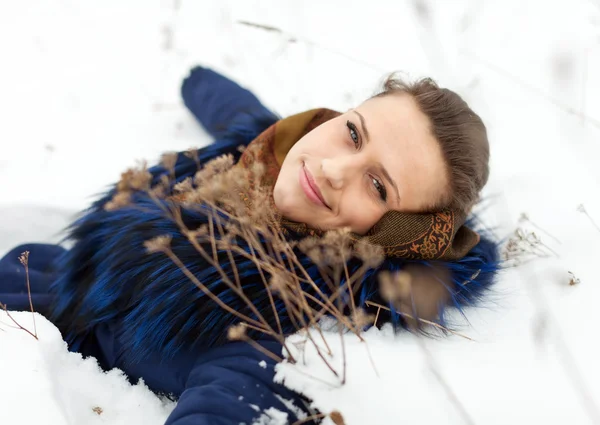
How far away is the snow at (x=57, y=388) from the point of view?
119 cm

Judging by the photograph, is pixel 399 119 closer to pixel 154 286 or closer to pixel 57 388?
pixel 154 286

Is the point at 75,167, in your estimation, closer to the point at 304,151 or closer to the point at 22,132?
the point at 22,132

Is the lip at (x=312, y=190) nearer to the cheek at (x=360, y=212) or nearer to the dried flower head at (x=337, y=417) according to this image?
the cheek at (x=360, y=212)

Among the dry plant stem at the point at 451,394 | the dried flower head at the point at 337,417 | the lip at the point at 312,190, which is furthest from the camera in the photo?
the lip at the point at 312,190

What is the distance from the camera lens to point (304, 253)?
4.57 ft

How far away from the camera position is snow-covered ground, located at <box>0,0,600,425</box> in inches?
45.5

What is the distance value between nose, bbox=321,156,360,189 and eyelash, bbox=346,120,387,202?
7cm

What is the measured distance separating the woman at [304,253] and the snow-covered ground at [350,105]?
114mm

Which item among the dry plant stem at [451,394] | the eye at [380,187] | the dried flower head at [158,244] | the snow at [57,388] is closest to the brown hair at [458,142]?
the eye at [380,187]

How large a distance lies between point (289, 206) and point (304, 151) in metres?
0.19

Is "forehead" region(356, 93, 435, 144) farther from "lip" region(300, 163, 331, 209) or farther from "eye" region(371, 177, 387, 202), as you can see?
"lip" region(300, 163, 331, 209)

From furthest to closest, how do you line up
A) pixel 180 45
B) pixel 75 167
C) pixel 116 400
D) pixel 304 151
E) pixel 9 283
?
pixel 180 45 < pixel 75 167 < pixel 9 283 < pixel 304 151 < pixel 116 400

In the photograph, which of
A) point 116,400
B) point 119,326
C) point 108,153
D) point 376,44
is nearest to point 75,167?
point 108,153

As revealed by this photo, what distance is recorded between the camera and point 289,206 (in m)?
1.45
